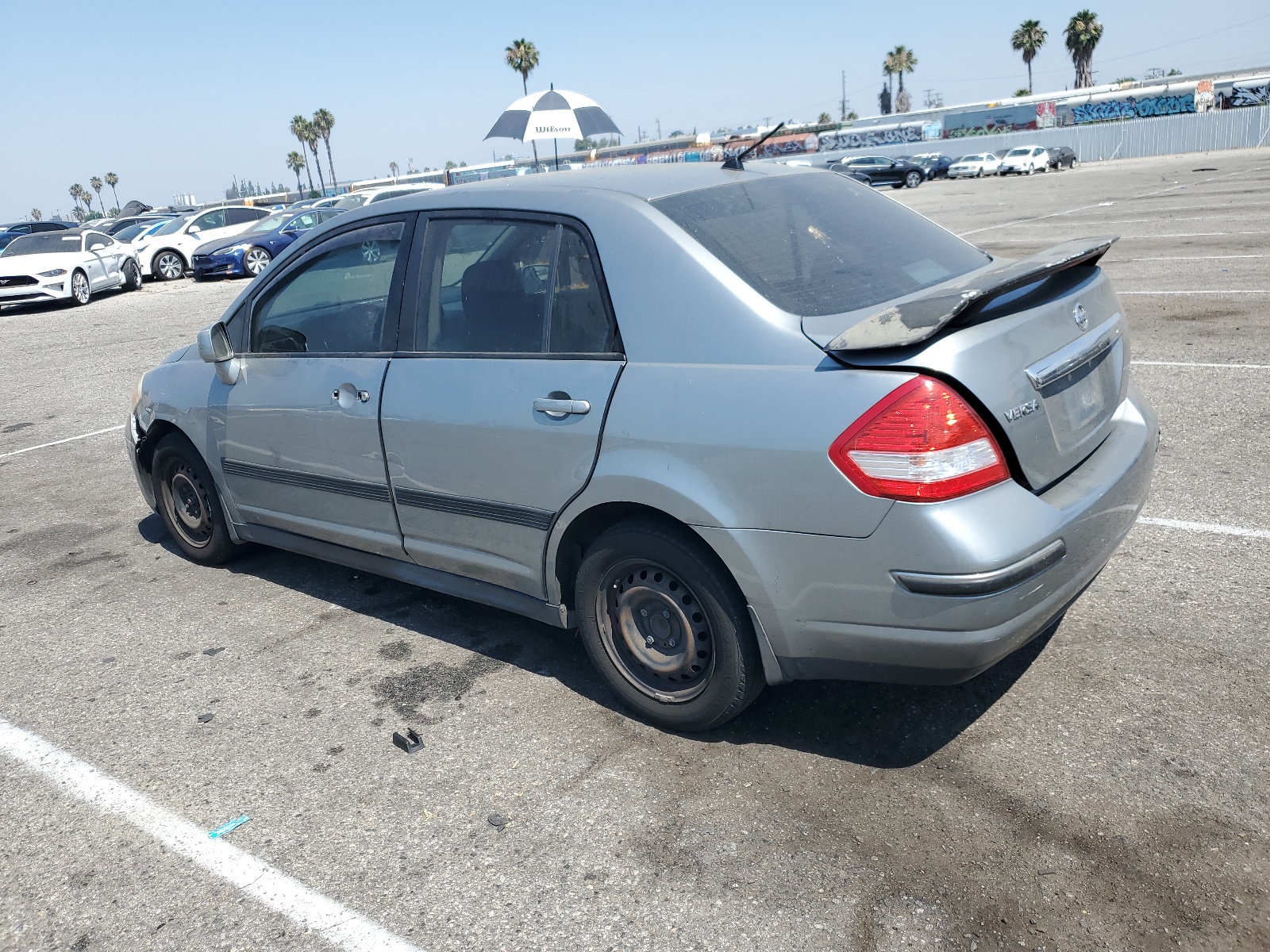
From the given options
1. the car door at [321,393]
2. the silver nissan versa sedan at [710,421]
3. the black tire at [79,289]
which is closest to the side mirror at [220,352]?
the car door at [321,393]

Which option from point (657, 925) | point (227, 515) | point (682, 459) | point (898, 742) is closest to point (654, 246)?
point (682, 459)

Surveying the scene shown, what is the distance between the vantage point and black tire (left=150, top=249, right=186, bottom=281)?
23969 mm

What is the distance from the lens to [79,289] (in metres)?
19.9

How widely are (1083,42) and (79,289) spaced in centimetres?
7613

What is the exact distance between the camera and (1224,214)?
690 inches

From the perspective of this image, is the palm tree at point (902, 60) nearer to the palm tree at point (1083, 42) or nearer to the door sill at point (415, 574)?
the palm tree at point (1083, 42)

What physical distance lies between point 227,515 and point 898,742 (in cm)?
331

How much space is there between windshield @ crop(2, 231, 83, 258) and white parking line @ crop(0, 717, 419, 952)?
64.0ft

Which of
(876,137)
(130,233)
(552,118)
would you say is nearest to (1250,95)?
(876,137)

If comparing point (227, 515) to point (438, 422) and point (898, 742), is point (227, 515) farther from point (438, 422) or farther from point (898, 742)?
point (898, 742)

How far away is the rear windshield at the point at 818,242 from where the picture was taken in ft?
10.1

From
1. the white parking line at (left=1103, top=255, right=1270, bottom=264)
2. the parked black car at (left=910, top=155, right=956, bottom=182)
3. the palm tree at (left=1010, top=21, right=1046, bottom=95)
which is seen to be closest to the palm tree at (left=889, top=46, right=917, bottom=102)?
the palm tree at (left=1010, top=21, right=1046, bottom=95)

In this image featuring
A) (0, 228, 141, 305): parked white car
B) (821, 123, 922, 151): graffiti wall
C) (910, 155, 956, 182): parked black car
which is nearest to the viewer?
(0, 228, 141, 305): parked white car

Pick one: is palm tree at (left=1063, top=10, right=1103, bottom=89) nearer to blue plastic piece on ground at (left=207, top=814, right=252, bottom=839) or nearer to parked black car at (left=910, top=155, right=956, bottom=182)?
parked black car at (left=910, top=155, right=956, bottom=182)
